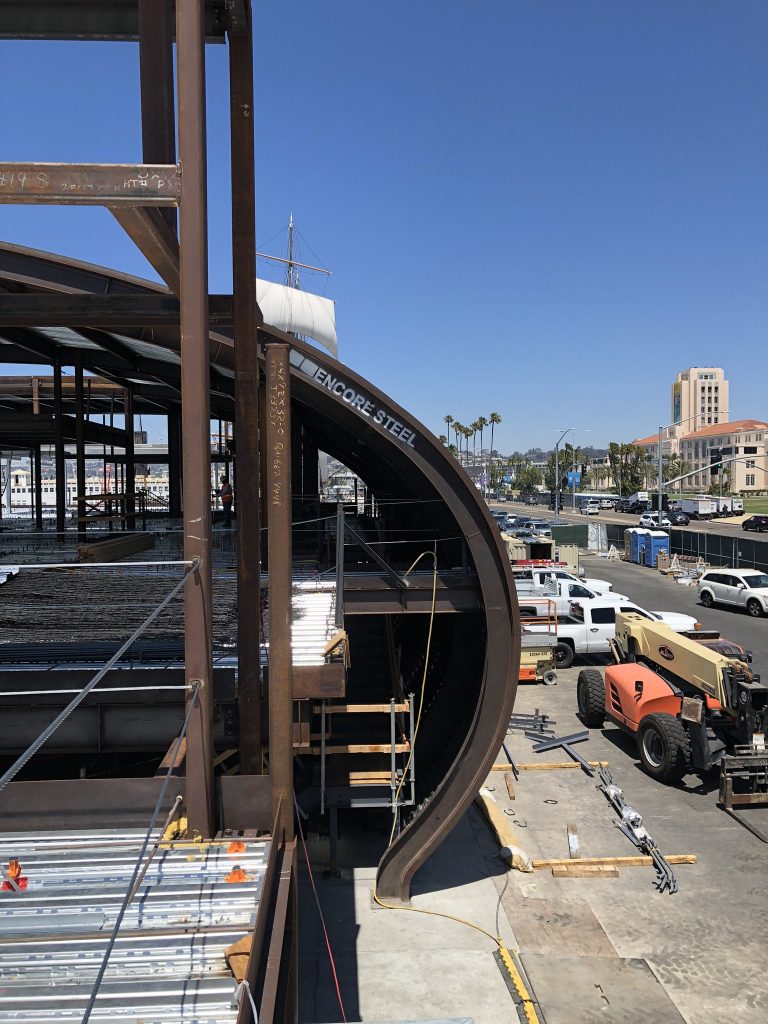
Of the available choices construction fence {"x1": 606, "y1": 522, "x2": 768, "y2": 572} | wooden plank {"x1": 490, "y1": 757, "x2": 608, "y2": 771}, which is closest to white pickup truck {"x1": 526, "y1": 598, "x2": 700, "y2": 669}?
wooden plank {"x1": 490, "y1": 757, "x2": 608, "y2": 771}

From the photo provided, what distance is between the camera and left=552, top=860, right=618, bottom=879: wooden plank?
409 inches

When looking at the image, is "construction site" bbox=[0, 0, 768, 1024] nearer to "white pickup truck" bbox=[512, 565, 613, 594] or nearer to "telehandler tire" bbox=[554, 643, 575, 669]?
"telehandler tire" bbox=[554, 643, 575, 669]

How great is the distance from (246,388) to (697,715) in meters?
10.4

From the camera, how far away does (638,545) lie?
45.3 meters

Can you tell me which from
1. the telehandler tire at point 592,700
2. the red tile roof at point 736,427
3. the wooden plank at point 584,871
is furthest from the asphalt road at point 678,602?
the red tile roof at point 736,427

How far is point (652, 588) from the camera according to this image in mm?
35344

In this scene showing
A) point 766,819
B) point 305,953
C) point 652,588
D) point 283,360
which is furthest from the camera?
point 652,588

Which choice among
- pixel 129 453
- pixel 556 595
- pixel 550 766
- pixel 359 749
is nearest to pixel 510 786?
pixel 550 766

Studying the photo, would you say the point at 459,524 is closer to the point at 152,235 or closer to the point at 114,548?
the point at 152,235

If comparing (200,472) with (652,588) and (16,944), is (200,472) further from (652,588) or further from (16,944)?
(652,588)

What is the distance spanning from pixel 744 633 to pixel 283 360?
2441 cm

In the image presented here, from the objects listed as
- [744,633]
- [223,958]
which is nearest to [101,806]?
[223,958]

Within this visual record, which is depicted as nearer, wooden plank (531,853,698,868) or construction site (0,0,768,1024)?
construction site (0,0,768,1024)

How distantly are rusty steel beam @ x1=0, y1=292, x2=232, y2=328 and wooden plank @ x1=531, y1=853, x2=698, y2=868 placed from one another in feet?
30.0
